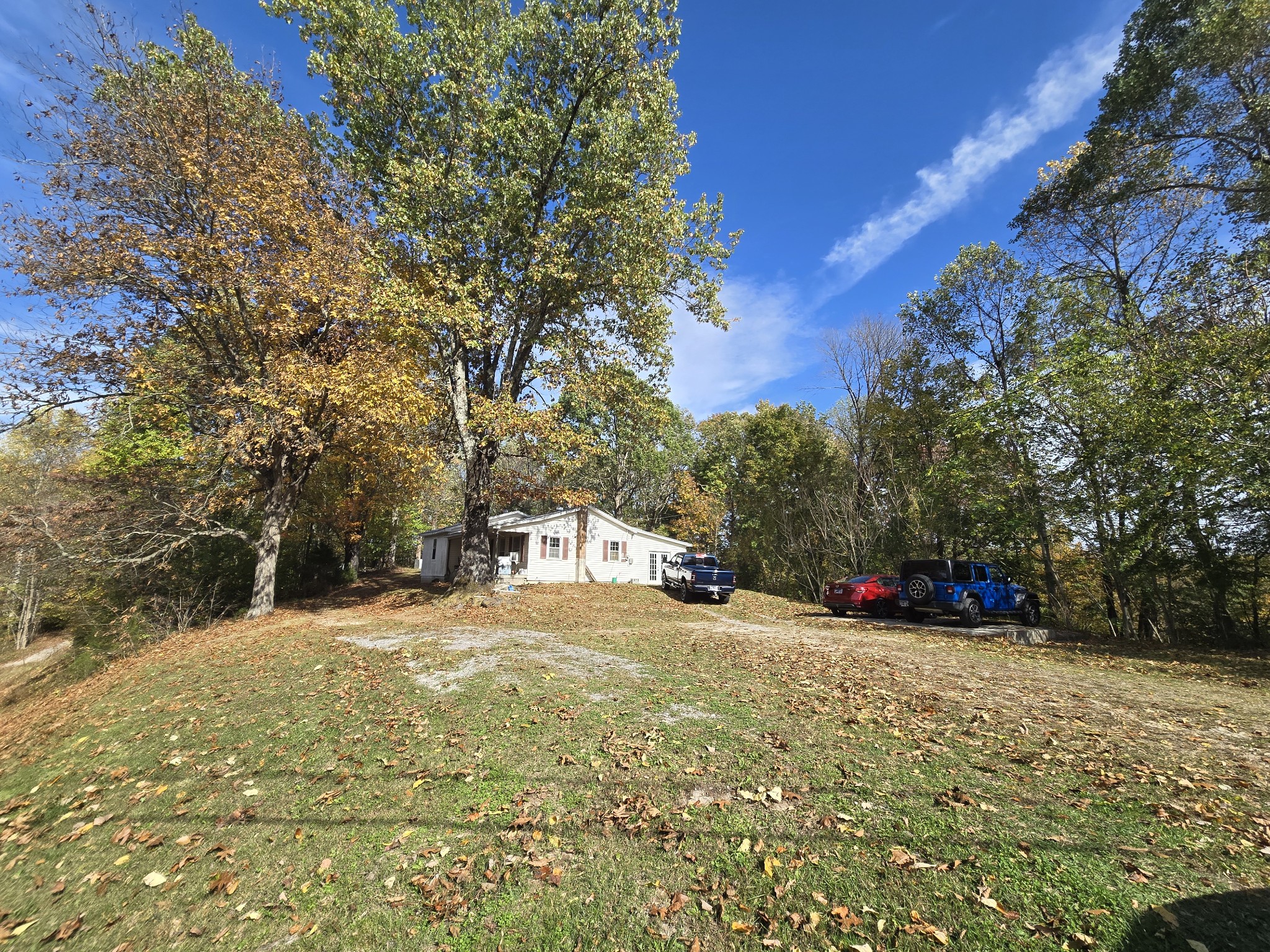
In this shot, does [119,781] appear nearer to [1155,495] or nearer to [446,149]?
[446,149]

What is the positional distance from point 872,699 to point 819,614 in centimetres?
1266

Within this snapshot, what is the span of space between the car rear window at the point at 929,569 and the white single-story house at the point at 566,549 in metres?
14.9

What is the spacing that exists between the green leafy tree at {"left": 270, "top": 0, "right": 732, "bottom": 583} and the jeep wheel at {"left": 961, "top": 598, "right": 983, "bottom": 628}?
11.3 m

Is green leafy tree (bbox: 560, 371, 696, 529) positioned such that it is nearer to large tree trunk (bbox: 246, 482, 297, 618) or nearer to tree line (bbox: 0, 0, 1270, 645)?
tree line (bbox: 0, 0, 1270, 645)

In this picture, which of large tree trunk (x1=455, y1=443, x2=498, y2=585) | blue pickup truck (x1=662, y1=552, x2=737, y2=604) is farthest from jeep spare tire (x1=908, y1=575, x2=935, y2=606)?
large tree trunk (x1=455, y1=443, x2=498, y2=585)

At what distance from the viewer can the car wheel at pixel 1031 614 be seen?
52.6ft

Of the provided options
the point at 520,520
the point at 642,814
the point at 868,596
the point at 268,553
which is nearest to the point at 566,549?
the point at 520,520

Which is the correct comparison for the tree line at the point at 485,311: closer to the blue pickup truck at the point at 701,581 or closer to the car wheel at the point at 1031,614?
the car wheel at the point at 1031,614

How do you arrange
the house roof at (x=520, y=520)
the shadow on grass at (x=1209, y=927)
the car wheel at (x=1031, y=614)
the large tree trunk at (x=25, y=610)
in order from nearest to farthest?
the shadow on grass at (x=1209, y=927)
the large tree trunk at (x=25, y=610)
the car wheel at (x=1031, y=614)
the house roof at (x=520, y=520)

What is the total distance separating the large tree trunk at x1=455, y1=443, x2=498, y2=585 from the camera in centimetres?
1586

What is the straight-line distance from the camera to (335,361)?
1504 centimetres

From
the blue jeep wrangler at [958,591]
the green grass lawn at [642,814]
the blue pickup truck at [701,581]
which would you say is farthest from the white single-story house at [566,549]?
the green grass lawn at [642,814]

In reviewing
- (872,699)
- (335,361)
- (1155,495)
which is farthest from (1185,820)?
(335,361)

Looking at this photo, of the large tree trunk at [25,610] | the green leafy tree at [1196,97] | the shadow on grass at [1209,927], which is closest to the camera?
the shadow on grass at [1209,927]
